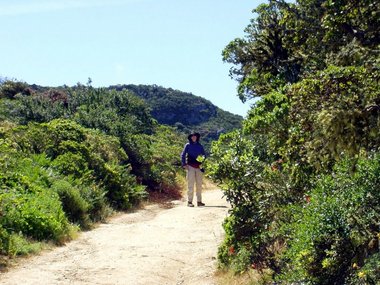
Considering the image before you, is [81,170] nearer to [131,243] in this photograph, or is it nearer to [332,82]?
[131,243]

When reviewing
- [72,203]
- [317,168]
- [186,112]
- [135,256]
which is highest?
[186,112]

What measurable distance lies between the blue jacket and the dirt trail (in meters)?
2.86

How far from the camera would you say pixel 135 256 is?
28.5ft

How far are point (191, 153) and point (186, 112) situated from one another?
59.8 meters

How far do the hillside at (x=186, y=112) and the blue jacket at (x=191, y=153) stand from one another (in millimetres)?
48527

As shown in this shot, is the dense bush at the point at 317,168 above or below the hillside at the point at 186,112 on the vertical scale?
below

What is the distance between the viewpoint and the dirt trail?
7367 millimetres

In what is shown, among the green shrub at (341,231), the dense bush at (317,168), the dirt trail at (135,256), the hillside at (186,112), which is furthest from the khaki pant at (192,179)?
the hillside at (186,112)

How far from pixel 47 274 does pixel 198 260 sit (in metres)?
2.49

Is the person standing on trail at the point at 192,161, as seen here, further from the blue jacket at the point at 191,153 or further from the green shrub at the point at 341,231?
the green shrub at the point at 341,231

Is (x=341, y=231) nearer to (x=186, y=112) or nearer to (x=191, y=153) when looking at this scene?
(x=191, y=153)

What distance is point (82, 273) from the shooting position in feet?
24.8

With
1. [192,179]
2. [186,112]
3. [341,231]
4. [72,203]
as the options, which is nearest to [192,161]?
[192,179]

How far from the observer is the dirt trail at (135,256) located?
7.37 m
